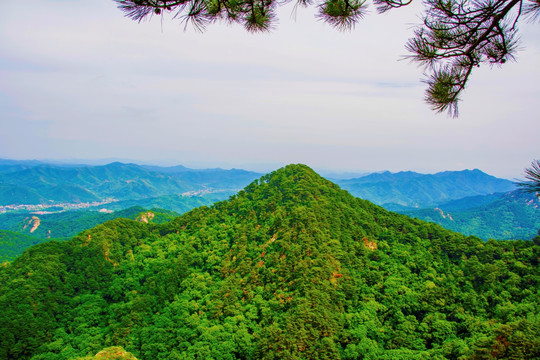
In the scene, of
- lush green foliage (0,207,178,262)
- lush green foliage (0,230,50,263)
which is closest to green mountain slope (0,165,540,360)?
lush green foliage (0,207,178,262)

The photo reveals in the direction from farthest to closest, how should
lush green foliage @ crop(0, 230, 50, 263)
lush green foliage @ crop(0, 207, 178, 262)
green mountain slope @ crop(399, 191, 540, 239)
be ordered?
1. green mountain slope @ crop(399, 191, 540, 239)
2. lush green foliage @ crop(0, 207, 178, 262)
3. lush green foliage @ crop(0, 230, 50, 263)

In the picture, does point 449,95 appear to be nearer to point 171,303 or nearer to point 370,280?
point 370,280

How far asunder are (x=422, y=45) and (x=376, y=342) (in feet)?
59.0

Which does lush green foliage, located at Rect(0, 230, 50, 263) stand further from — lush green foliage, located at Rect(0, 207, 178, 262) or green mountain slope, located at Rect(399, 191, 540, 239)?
green mountain slope, located at Rect(399, 191, 540, 239)

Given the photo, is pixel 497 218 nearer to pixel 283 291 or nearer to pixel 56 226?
pixel 283 291

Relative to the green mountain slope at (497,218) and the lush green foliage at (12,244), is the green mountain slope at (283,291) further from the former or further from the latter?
the green mountain slope at (497,218)

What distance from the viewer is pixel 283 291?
20484mm

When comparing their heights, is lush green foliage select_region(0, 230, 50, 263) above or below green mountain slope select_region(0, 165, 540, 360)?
below

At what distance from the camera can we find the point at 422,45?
3.86 metres

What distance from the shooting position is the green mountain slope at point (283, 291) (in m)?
16.5

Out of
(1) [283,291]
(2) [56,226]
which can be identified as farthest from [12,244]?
(1) [283,291]

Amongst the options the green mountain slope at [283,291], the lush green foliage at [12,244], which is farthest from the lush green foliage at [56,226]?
the green mountain slope at [283,291]

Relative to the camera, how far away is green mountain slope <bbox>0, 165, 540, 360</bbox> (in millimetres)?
16531

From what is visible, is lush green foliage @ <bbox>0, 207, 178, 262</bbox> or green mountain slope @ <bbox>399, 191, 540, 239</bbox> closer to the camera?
lush green foliage @ <bbox>0, 207, 178, 262</bbox>
